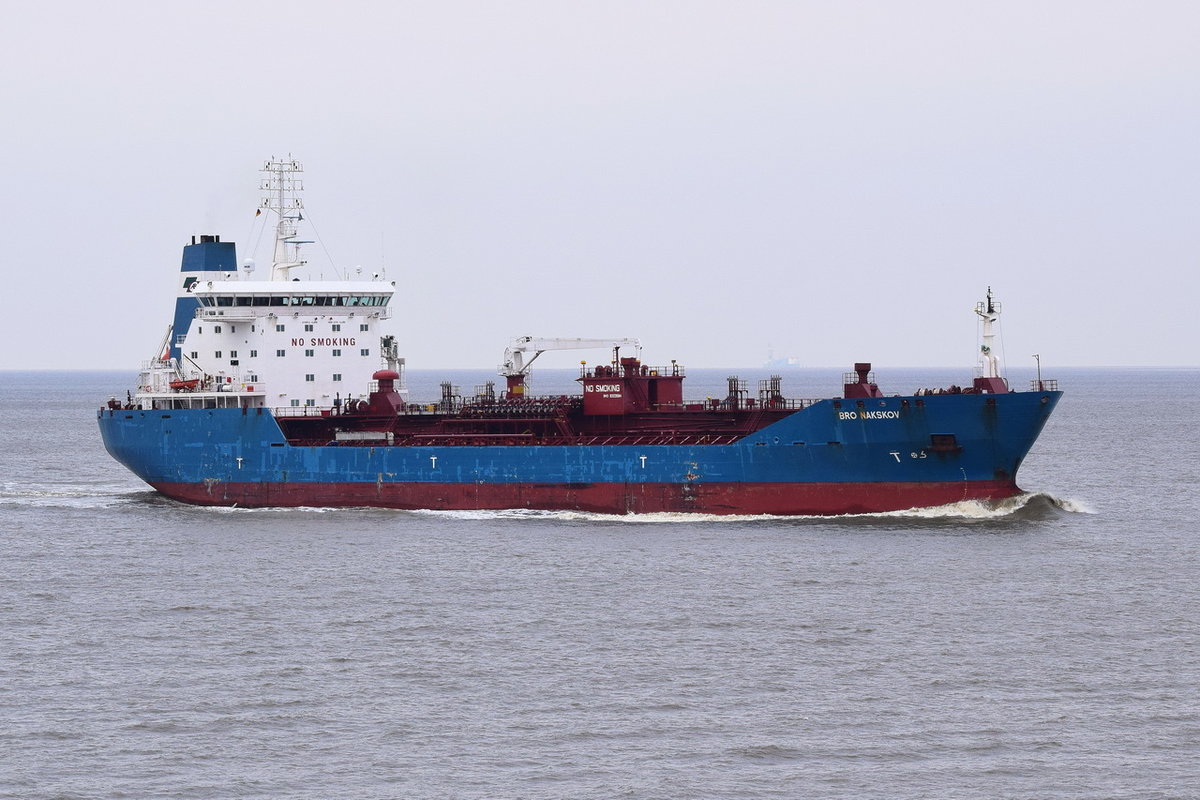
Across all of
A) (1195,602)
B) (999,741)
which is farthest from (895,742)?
(1195,602)

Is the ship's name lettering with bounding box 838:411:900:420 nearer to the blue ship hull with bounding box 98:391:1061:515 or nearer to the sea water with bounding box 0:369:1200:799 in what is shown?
the blue ship hull with bounding box 98:391:1061:515

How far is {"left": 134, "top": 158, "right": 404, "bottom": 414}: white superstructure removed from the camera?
45438 mm

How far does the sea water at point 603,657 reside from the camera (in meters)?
20.0

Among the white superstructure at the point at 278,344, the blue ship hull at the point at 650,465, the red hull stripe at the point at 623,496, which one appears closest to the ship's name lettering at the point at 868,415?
the blue ship hull at the point at 650,465

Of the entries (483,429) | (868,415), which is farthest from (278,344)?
(868,415)

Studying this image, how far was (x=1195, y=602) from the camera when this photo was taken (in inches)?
1161

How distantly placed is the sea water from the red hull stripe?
1.58 ft

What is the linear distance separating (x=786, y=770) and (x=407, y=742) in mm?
5289

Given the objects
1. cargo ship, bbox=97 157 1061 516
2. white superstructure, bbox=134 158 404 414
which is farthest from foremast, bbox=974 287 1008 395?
white superstructure, bbox=134 158 404 414

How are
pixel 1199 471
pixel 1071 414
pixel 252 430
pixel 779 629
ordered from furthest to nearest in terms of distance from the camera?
1. pixel 1071 414
2. pixel 1199 471
3. pixel 252 430
4. pixel 779 629

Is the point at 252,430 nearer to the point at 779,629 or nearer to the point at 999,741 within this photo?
the point at 779,629

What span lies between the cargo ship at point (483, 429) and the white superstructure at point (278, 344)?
6 cm

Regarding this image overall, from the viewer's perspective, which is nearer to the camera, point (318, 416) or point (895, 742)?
point (895, 742)

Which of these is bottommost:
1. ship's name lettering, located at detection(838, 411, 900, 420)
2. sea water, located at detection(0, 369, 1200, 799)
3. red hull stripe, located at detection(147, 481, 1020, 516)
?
sea water, located at detection(0, 369, 1200, 799)
